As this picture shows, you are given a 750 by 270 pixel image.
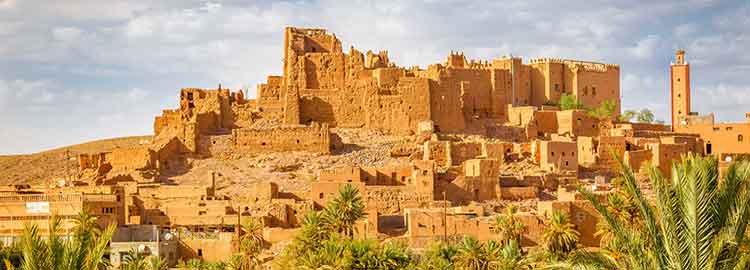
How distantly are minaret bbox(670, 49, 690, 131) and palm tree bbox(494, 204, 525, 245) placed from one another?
96.1ft

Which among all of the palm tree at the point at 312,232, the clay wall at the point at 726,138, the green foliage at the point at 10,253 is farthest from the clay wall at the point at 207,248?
the clay wall at the point at 726,138

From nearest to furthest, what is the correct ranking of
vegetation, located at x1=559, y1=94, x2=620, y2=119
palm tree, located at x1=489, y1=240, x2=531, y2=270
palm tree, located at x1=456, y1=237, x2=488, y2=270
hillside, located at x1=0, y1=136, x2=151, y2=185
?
1. palm tree, located at x1=489, y1=240, x2=531, y2=270
2. palm tree, located at x1=456, y1=237, x2=488, y2=270
3. vegetation, located at x1=559, y1=94, x2=620, y2=119
4. hillside, located at x1=0, y1=136, x2=151, y2=185

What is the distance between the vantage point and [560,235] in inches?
1315

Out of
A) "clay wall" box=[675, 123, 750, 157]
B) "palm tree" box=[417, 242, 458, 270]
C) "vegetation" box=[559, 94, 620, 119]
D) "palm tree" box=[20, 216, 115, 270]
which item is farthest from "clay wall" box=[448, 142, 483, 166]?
"palm tree" box=[20, 216, 115, 270]

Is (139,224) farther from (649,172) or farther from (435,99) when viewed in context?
(649,172)

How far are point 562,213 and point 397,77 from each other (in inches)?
763

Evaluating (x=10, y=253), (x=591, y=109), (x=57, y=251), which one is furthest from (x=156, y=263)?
(x=591, y=109)

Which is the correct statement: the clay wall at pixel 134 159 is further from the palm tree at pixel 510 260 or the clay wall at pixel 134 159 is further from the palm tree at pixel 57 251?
the palm tree at pixel 57 251

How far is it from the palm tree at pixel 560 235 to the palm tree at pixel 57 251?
22013 mm

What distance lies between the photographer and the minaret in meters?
61.3

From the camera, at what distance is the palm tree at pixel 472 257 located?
1171 inches

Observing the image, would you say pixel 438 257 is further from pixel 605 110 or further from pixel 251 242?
pixel 605 110

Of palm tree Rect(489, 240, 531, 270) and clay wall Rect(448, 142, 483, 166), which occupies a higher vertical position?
clay wall Rect(448, 142, 483, 166)

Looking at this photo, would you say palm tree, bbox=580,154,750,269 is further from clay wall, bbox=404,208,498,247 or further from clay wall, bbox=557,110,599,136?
clay wall, bbox=557,110,599,136
